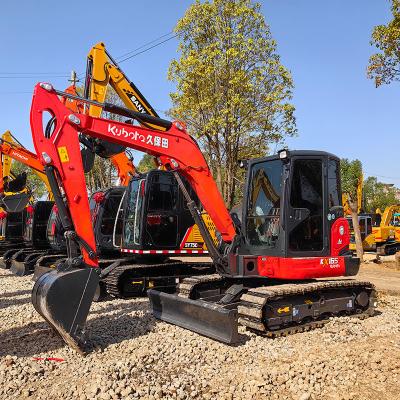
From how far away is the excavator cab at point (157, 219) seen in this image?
377 inches

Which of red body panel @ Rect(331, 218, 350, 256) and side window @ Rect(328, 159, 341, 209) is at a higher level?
side window @ Rect(328, 159, 341, 209)

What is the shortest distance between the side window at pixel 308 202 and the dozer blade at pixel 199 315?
60.7 inches

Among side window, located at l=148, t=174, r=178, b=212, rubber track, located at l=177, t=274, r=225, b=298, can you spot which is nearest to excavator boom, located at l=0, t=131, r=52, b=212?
side window, located at l=148, t=174, r=178, b=212

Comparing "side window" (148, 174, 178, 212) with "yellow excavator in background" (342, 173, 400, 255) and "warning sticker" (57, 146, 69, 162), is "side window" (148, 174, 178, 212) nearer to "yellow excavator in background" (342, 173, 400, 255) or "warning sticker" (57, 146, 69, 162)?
"warning sticker" (57, 146, 69, 162)

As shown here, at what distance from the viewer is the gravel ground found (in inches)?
183

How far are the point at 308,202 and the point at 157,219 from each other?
367 centimetres

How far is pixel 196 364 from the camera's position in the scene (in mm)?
5473

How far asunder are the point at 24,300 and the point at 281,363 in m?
6.19

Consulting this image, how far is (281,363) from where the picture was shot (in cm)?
544

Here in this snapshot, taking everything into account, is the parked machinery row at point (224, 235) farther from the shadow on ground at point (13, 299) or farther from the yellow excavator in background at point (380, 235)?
the yellow excavator in background at point (380, 235)

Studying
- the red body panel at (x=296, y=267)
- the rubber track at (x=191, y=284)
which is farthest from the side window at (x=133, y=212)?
the red body panel at (x=296, y=267)

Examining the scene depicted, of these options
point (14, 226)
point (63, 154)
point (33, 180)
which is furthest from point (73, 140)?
point (33, 180)

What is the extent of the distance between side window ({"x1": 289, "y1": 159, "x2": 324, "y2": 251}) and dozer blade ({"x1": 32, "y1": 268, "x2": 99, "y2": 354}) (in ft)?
9.89

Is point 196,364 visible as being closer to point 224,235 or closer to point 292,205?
point 224,235
